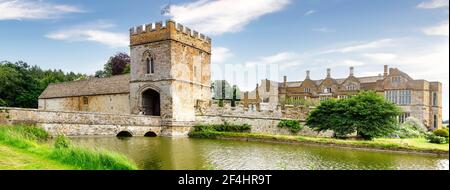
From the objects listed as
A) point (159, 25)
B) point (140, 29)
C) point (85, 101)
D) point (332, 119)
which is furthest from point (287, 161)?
point (85, 101)

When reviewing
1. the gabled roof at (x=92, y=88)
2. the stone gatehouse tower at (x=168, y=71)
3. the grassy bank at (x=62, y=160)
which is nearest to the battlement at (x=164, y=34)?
the stone gatehouse tower at (x=168, y=71)

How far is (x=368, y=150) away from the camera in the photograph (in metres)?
15.1

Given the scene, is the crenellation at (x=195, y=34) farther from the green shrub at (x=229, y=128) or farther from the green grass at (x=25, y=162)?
the green grass at (x=25, y=162)

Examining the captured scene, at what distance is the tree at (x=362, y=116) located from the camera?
17891 mm

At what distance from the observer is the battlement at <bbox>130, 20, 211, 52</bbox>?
22812mm

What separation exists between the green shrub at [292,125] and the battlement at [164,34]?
28.0 feet

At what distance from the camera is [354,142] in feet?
52.2

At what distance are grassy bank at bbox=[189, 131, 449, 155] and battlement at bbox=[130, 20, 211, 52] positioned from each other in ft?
21.6

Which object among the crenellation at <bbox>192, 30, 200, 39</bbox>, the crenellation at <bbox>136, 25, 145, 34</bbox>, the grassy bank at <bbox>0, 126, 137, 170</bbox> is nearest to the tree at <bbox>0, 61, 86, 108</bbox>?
the crenellation at <bbox>136, 25, 145, 34</bbox>

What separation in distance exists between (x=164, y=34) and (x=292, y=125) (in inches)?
404

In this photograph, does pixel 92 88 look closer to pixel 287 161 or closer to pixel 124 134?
pixel 124 134

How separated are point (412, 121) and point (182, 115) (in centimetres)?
1785
